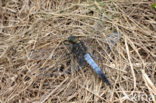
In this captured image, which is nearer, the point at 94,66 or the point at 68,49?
the point at 94,66

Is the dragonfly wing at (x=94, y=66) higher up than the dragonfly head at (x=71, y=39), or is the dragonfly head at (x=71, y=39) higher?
the dragonfly head at (x=71, y=39)

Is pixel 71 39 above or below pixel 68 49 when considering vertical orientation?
above

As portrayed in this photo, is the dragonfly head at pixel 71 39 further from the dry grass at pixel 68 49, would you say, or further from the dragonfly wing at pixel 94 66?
the dragonfly wing at pixel 94 66

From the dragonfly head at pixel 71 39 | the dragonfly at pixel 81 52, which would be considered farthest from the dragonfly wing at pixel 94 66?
the dragonfly head at pixel 71 39

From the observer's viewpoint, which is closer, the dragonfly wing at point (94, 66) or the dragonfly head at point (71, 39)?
the dragonfly wing at point (94, 66)

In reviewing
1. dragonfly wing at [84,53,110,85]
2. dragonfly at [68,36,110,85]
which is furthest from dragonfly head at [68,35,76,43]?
dragonfly wing at [84,53,110,85]

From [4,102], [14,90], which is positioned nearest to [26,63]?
[14,90]

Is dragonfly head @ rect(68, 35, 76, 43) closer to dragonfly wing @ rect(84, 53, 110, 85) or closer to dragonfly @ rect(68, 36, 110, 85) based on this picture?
dragonfly @ rect(68, 36, 110, 85)

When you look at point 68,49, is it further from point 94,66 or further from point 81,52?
point 94,66

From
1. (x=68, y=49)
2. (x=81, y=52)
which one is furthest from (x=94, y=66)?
(x=68, y=49)
